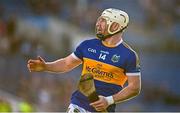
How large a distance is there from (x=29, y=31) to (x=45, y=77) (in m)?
1.10

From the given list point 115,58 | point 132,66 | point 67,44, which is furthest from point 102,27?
point 67,44

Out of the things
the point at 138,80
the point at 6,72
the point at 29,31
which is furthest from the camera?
the point at 29,31

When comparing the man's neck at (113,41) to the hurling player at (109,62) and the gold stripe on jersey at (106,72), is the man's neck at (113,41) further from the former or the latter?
the gold stripe on jersey at (106,72)

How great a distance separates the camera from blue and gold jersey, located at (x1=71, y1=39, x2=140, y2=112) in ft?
17.0

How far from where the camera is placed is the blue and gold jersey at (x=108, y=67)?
5.17 metres

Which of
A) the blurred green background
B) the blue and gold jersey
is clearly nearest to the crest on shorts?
the blue and gold jersey

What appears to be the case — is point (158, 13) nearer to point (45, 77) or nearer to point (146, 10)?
point (146, 10)

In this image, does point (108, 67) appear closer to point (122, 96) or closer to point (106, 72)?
point (106, 72)

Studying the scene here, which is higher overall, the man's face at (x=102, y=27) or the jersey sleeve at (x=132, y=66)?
the man's face at (x=102, y=27)

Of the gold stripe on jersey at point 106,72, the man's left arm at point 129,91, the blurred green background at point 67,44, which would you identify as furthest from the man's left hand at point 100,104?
the blurred green background at point 67,44

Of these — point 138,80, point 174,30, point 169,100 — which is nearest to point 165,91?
point 169,100

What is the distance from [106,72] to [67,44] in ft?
19.1

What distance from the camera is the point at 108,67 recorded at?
523 cm

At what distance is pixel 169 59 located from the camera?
11.1 m
